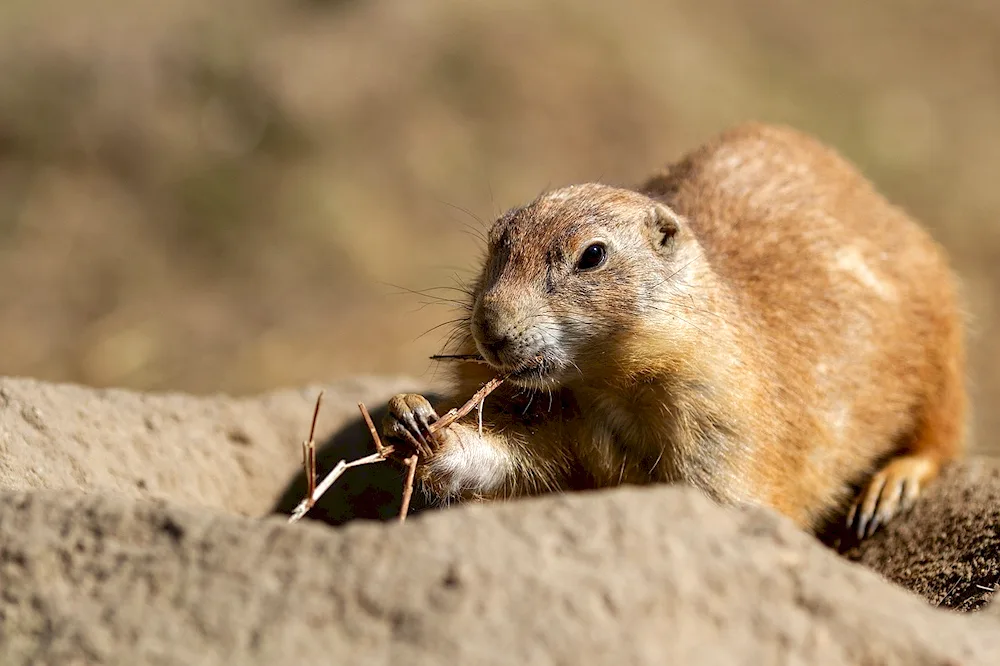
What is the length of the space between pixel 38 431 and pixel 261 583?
2296 mm

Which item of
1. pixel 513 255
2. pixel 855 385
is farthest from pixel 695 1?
pixel 513 255

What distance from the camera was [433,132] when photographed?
13844 mm

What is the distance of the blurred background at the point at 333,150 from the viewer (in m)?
12.0

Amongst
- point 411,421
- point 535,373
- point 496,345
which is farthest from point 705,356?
point 411,421

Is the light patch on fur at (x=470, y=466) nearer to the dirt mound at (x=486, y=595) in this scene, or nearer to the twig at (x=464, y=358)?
the twig at (x=464, y=358)

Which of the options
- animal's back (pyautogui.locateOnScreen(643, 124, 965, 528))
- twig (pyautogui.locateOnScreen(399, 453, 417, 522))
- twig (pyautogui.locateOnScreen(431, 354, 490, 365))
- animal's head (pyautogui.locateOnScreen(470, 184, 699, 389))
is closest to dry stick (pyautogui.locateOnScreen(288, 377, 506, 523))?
twig (pyautogui.locateOnScreen(399, 453, 417, 522))

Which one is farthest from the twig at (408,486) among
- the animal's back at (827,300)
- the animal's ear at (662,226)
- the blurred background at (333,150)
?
the blurred background at (333,150)

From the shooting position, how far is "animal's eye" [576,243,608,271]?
496 centimetres

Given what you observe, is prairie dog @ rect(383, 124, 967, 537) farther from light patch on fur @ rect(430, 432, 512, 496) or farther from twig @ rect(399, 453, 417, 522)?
twig @ rect(399, 453, 417, 522)

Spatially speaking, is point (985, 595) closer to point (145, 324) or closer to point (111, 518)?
point (111, 518)

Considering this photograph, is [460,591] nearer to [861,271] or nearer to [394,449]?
[394,449]

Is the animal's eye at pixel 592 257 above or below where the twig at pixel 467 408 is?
above

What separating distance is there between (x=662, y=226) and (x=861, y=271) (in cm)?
184

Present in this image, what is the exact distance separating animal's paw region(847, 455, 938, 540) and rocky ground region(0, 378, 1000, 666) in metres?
2.40
